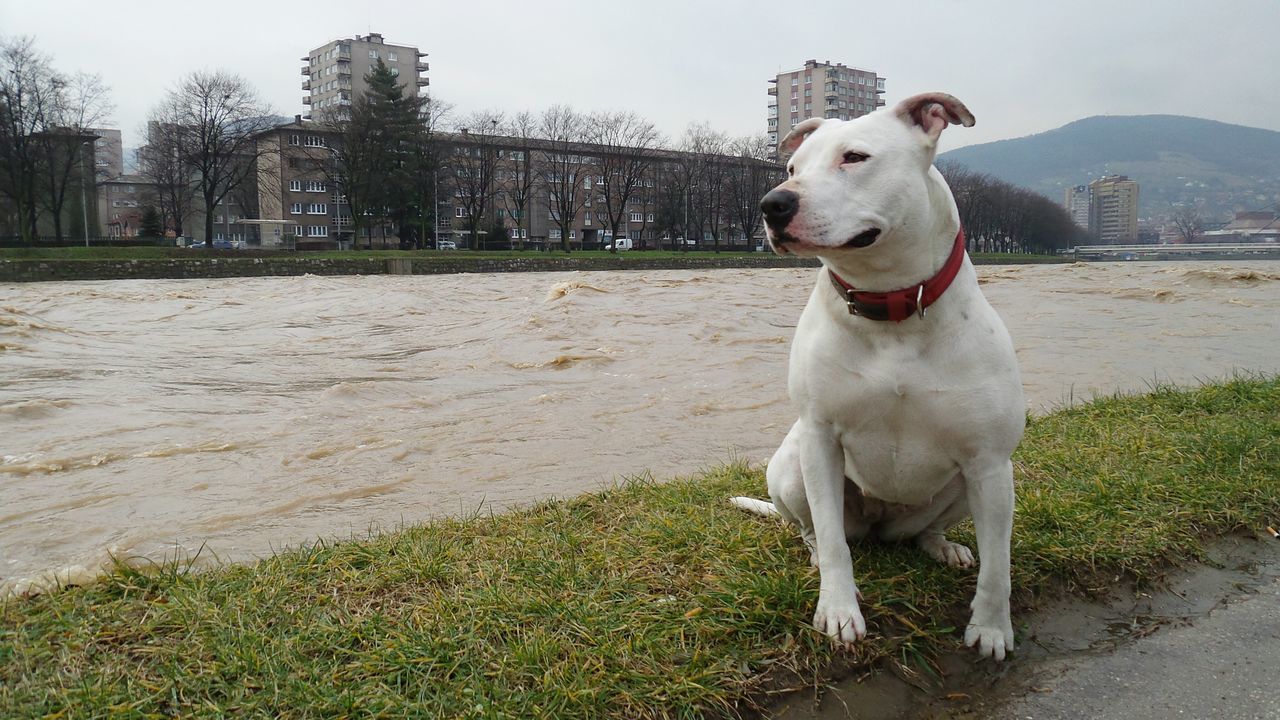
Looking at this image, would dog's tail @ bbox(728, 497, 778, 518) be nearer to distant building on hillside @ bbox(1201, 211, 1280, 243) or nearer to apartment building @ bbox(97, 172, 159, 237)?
apartment building @ bbox(97, 172, 159, 237)

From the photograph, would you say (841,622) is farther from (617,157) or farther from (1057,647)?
(617,157)

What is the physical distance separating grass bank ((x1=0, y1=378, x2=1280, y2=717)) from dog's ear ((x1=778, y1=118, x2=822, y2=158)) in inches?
59.1

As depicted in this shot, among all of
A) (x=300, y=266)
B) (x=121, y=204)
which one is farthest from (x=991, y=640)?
(x=121, y=204)

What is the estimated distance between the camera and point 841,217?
7.47ft

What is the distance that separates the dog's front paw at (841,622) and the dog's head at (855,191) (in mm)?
1093

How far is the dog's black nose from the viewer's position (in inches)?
89.9

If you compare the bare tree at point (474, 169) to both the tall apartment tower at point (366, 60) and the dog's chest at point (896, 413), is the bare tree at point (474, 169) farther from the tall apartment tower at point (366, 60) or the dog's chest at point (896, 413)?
the dog's chest at point (896, 413)

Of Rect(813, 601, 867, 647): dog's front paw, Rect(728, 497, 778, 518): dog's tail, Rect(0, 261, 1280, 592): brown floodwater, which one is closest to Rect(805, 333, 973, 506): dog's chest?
Rect(813, 601, 867, 647): dog's front paw

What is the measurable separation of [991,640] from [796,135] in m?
1.81

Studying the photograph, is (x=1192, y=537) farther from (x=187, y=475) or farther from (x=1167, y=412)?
(x=187, y=475)

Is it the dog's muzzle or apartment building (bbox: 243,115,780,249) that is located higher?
apartment building (bbox: 243,115,780,249)

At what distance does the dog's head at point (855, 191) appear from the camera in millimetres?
2287

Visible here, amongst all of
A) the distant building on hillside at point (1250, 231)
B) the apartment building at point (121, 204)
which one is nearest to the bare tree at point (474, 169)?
the apartment building at point (121, 204)

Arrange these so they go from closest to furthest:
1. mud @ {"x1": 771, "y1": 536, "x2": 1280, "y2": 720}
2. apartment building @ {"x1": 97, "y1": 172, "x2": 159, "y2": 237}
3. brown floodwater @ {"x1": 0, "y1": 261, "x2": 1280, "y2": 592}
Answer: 1. mud @ {"x1": 771, "y1": 536, "x2": 1280, "y2": 720}
2. brown floodwater @ {"x1": 0, "y1": 261, "x2": 1280, "y2": 592}
3. apartment building @ {"x1": 97, "y1": 172, "x2": 159, "y2": 237}
